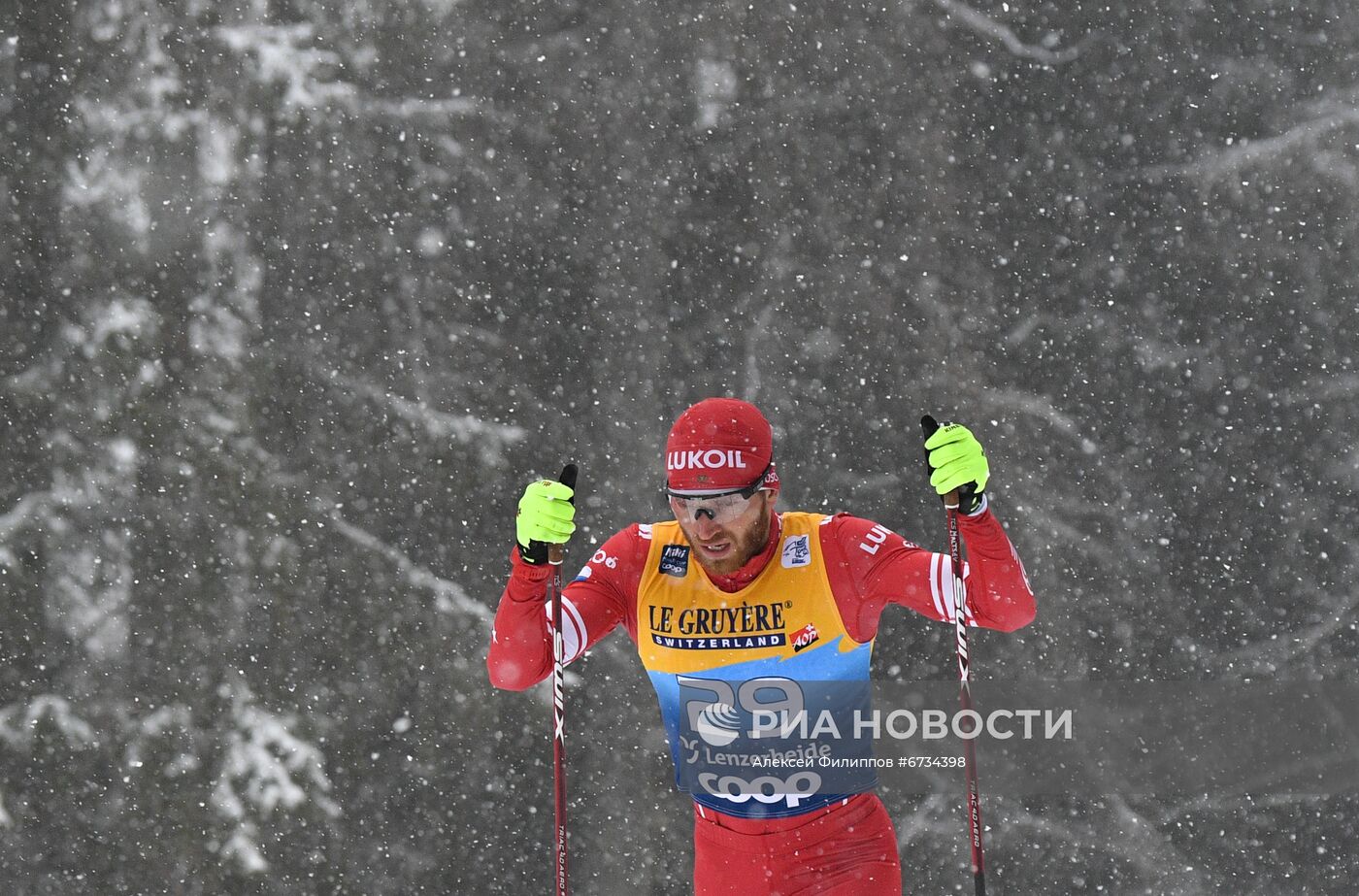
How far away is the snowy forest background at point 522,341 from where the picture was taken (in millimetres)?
4000

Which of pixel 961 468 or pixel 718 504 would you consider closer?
pixel 961 468

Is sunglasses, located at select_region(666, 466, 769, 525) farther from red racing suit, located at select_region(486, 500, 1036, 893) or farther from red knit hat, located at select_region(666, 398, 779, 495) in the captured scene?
red racing suit, located at select_region(486, 500, 1036, 893)

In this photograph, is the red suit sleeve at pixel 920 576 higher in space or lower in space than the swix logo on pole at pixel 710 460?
lower

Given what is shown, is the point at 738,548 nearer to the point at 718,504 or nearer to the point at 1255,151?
the point at 718,504

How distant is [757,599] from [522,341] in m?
1.67

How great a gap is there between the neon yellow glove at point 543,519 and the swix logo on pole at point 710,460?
0.87ft

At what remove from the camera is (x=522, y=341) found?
4035mm

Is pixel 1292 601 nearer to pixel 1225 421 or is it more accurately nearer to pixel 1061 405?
pixel 1225 421

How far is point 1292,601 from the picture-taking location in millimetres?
4145

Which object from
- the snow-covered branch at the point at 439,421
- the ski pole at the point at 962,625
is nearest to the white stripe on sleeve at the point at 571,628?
the ski pole at the point at 962,625

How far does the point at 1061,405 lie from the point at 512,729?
2314 millimetres

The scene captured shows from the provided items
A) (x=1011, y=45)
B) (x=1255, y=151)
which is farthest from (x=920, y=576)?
(x=1255, y=151)

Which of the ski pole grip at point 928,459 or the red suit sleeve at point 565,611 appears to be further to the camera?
the red suit sleeve at point 565,611

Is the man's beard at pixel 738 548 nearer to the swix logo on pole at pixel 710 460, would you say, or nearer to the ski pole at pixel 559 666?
the swix logo on pole at pixel 710 460
